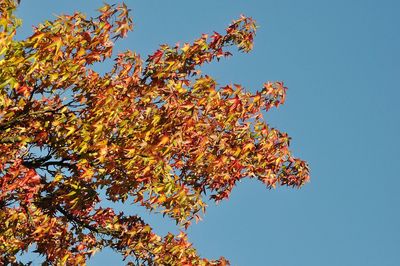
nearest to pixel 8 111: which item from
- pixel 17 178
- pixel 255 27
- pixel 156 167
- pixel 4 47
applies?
pixel 17 178

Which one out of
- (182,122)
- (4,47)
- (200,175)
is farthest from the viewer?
(200,175)

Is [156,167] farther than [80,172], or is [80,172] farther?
[80,172]

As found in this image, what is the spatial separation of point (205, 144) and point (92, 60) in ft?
9.26

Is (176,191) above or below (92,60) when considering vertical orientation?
below

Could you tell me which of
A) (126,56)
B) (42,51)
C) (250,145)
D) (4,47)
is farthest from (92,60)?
(250,145)

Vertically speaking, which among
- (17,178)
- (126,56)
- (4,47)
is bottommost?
(17,178)

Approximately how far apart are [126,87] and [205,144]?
77.3 inches

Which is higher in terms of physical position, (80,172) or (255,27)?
(255,27)

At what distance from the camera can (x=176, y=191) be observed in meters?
12.4

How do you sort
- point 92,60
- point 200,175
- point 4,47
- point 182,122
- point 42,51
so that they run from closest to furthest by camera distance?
1. point 4,47
2. point 42,51
3. point 182,122
4. point 92,60
5. point 200,175

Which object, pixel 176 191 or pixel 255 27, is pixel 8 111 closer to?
pixel 176 191

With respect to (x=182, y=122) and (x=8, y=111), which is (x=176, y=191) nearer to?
(x=182, y=122)

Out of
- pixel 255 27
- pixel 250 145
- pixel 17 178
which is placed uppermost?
pixel 255 27

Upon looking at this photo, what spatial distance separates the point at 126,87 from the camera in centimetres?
1258
